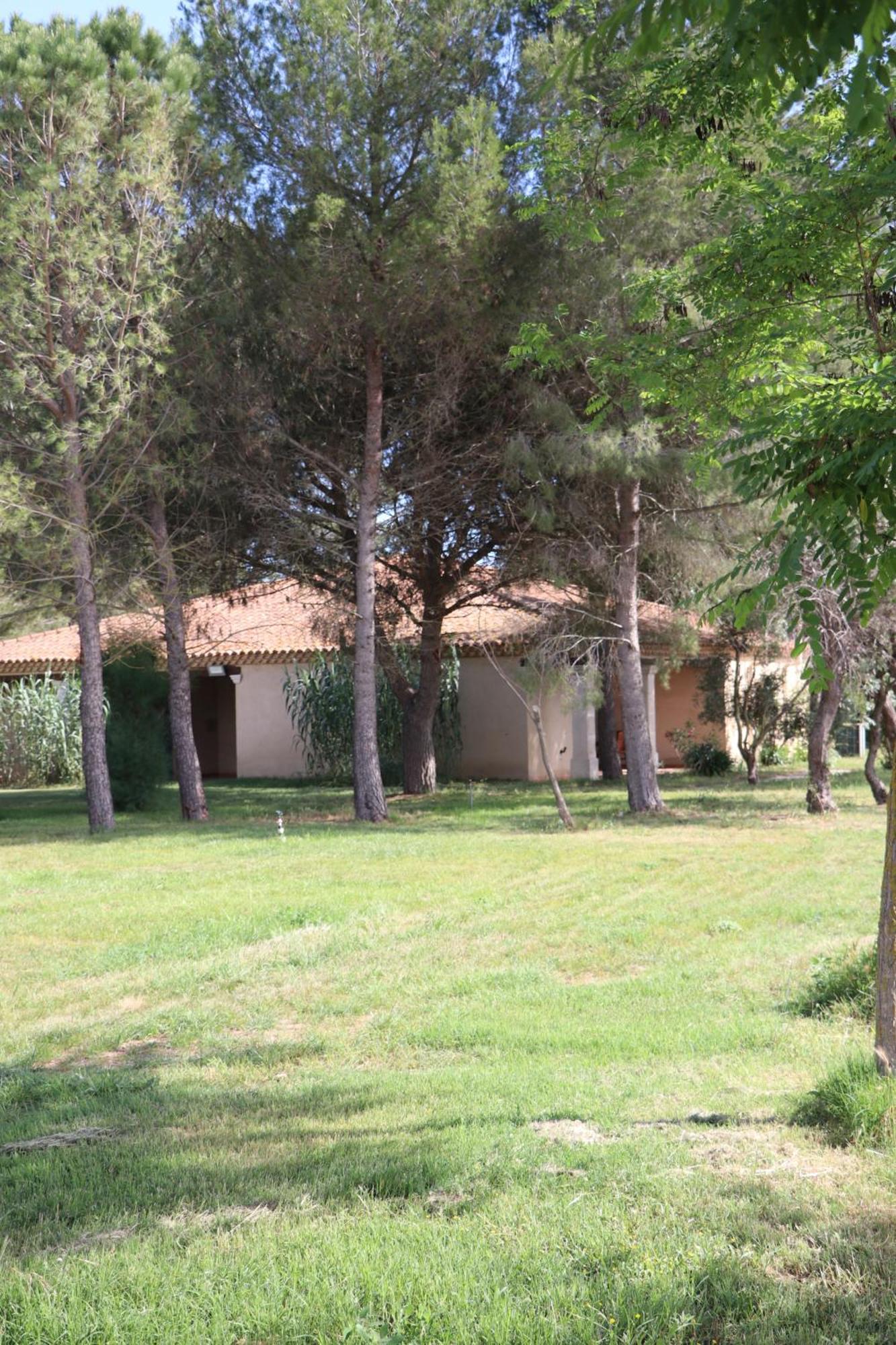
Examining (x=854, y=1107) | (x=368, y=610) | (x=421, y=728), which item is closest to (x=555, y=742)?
(x=421, y=728)

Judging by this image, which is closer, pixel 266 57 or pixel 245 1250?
pixel 245 1250

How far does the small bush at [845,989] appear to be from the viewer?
281 inches

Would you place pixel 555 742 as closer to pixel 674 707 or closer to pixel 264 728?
pixel 674 707

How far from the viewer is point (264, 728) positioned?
30.4 m

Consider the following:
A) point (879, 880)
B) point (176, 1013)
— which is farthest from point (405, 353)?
point (176, 1013)

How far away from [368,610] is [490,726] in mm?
9773

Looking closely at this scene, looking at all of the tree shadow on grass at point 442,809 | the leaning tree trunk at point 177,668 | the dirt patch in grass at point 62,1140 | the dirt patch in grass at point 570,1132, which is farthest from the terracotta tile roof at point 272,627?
the dirt patch in grass at point 570,1132

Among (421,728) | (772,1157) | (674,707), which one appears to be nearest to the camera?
(772,1157)

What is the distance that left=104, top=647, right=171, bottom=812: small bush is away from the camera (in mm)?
21734

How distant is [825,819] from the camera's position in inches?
694

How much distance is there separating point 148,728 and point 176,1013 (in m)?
14.5

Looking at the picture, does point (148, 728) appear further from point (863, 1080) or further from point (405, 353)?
point (863, 1080)

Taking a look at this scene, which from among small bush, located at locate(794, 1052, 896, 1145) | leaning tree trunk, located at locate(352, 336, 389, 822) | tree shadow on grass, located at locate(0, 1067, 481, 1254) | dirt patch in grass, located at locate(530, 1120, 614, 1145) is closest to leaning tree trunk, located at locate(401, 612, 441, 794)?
leaning tree trunk, located at locate(352, 336, 389, 822)

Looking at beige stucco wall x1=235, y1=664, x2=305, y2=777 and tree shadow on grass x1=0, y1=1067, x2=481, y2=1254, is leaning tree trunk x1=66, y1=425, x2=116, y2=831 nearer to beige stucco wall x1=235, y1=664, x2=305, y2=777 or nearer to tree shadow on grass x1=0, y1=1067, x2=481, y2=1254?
beige stucco wall x1=235, y1=664, x2=305, y2=777
